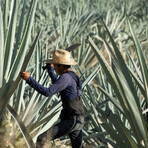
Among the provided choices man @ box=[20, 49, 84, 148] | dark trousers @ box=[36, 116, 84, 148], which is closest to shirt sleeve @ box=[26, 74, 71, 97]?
man @ box=[20, 49, 84, 148]

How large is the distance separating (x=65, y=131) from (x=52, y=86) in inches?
10.1

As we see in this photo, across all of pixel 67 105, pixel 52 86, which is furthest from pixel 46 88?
pixel 67 105

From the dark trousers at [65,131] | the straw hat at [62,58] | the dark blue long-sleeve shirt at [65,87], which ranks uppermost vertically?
the straw hat at [62,58]

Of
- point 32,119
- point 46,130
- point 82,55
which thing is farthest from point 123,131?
point 82,55

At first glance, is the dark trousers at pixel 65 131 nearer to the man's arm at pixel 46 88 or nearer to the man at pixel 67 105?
the man at pixel 67 105

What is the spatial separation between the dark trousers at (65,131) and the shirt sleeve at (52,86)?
19 centimetres

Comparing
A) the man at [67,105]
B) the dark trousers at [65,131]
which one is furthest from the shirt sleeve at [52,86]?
the dark trousers at [65,131]

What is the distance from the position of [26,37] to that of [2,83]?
23 centimetres

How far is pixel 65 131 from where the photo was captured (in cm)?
177

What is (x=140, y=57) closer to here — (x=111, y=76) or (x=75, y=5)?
(x=111, y=76)

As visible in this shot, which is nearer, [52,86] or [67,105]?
[52,86]

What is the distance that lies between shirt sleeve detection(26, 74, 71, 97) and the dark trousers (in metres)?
0.19

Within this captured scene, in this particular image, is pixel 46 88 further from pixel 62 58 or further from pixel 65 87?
pixel 62 58

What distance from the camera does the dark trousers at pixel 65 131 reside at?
1705 mm
